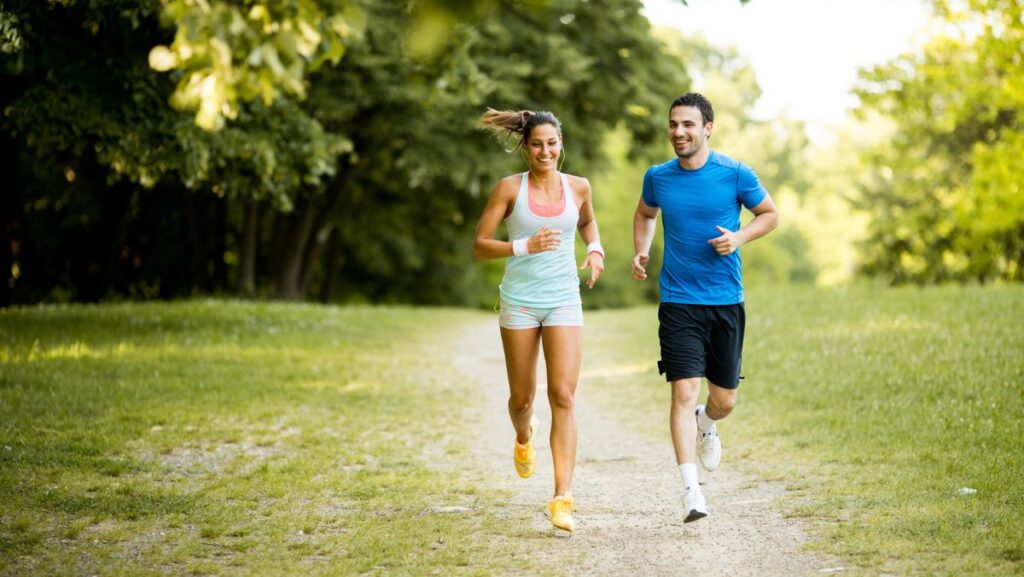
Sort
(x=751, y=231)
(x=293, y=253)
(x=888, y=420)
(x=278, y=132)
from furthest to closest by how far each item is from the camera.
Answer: (x=293, y=253), (x=278, y=132), (x=888, y=420), (x=751, y=231)

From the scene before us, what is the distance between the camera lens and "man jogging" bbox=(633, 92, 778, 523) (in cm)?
654

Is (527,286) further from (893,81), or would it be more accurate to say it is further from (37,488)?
(893,81)

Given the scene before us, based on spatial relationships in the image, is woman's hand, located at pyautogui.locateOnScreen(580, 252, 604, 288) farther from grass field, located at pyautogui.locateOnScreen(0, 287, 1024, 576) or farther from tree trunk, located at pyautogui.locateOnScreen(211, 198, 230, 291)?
tree trunk, located at pyautogui.locateOnScreen(211, 198, 230, 291)

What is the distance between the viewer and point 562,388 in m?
6.40

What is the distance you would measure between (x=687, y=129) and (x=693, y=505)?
7.20 ft

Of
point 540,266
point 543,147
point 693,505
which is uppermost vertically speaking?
point 543,147

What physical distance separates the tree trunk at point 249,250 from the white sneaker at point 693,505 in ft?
71.3

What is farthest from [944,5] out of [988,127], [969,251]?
[969,251]

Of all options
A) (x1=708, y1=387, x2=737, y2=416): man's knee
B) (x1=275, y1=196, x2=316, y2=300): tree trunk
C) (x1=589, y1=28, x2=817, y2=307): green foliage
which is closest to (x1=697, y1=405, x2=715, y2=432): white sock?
(x1=708, y1=387, x2=737, y2=416): man's knee

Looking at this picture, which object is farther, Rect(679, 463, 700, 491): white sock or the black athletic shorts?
the black athletic shorts

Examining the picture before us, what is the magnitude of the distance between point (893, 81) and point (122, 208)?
20.3 metres

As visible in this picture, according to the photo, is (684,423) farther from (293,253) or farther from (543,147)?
(293,253)

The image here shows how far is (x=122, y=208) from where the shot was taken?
28.4 m

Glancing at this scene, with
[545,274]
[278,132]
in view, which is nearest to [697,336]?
[545,274]
